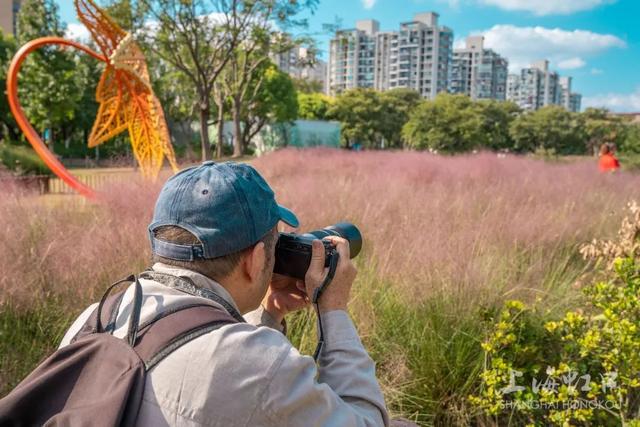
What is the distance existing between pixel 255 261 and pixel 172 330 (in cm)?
27

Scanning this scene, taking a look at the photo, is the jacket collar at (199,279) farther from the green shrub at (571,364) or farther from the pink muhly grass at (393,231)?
the pink muhly grass at (393,231)

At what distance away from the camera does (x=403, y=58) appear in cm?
10975

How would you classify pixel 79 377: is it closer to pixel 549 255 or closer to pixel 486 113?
pixel 549 255

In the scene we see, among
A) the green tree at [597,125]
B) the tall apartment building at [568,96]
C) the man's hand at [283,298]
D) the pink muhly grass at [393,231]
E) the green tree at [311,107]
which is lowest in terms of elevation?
the pink muhly grass at [393,231]

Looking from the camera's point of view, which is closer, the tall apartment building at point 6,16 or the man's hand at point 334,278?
the man's hand at point 334,278

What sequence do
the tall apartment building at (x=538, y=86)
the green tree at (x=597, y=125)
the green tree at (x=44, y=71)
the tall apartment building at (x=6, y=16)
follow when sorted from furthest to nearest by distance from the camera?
the tall apartment building at (x=538, y=86), the tall apartment building at (x=6, y=16), the green tree at (x=597, y=125), the green tree at (x=44, y=71)

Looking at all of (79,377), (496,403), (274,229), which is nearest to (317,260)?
(274,229)

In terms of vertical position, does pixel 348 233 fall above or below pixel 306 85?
below

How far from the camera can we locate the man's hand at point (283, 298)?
1.52 meters

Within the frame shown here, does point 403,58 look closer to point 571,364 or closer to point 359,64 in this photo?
point 359,64

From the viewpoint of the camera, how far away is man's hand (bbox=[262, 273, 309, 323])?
1521 millimetres

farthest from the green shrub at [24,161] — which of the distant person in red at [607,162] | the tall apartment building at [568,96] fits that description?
the tall apartment building at [568,96]

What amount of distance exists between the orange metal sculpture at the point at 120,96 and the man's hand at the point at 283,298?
777 cm

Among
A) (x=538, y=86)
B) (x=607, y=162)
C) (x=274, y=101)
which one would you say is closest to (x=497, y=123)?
(x=274, y=101)
